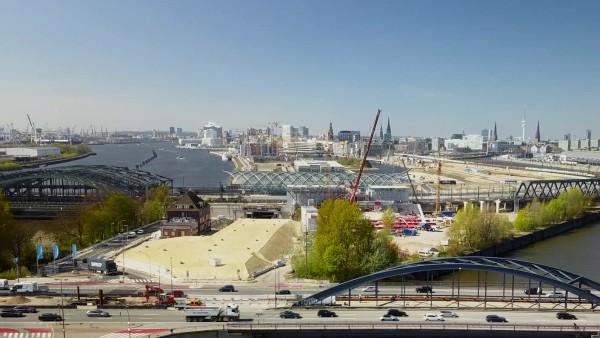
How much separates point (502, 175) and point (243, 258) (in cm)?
6221

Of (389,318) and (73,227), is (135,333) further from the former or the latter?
(73,227)

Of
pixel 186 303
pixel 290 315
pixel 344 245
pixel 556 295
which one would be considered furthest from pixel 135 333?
pixel 556 295

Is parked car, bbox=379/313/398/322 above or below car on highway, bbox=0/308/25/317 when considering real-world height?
above

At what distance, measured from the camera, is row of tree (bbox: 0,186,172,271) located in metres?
21.0

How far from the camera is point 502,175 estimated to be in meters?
71.7

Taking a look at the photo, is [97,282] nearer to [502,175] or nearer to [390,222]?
[390,222]

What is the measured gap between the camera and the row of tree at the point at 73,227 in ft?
68.8

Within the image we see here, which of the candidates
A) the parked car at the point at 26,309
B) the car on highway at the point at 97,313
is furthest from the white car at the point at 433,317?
the parked car at the point at 26,309

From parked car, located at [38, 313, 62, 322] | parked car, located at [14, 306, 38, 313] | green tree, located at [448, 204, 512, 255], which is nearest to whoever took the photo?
parked car, located at [38, 313, 62, 322]

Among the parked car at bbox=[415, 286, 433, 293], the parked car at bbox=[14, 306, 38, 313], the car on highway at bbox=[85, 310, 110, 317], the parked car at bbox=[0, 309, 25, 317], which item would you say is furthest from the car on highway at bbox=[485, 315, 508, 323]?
the parked car at bbox=[0, 309, 25, 317]

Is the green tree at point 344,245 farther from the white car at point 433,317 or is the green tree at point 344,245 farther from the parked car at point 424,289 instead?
the white car at point 433,317

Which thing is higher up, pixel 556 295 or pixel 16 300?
pixel 556 295

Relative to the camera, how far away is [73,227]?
88.2ft

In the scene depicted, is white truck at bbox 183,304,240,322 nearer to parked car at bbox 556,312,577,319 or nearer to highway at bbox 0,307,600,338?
highway at bbox 0,307,600,338
